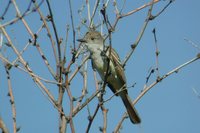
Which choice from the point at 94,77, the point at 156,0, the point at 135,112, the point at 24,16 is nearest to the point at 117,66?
the point at 135,112

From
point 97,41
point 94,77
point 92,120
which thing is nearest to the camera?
point 92,120

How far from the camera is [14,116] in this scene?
386 cm

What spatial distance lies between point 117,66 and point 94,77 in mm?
1551

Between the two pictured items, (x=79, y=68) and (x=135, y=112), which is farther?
(x=135, y=112)

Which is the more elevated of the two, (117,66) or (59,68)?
(117,66)

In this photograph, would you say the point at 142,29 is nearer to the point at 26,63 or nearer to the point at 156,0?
the point at 156,0

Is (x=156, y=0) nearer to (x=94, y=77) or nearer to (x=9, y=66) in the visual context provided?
(x=94, y=77)

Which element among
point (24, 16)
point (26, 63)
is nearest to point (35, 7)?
point (24, 16)

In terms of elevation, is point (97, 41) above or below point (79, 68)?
above

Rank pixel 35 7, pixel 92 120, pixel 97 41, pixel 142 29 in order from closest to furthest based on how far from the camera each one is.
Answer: pixel 92 120 → pixel 35 7 → pixel 142 29 → pixel 97 41

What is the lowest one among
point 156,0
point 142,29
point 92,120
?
point 92,120

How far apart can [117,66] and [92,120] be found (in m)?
2.63

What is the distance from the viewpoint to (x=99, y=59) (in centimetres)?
636

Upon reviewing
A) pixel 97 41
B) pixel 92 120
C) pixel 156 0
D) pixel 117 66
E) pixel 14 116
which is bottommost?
pixel 92 120
